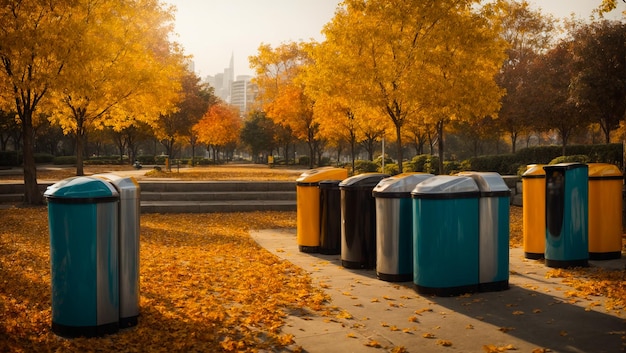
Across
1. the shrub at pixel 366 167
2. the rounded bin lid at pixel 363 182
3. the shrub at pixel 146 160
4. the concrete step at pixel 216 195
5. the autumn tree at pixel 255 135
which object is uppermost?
the autumn tree at pixel 255 135

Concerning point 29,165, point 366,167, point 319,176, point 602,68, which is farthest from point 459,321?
point 366,167

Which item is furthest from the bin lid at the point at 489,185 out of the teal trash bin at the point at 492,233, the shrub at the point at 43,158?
the shrub at the point at 43,158

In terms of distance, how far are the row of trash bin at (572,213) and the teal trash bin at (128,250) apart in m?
5.77

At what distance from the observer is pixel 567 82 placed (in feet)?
102

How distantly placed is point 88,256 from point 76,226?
295 millimetres

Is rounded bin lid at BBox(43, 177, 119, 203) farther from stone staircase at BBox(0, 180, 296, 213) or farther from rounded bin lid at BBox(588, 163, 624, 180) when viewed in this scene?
stone staircase at BBox(0, 180, 296, 213)

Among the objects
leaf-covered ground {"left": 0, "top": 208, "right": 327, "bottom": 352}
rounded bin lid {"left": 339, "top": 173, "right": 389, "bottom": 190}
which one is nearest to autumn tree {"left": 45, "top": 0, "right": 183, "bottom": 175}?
leaf-covered ground {"left": 0, "top": 208, "right": 327, "bottom": 352}

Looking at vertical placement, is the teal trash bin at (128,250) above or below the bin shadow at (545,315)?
above

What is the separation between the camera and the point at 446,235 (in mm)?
6121

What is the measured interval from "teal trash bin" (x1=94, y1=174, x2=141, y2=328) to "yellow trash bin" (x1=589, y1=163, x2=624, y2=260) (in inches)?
274

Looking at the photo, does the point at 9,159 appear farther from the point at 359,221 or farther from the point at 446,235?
the point at 446,235

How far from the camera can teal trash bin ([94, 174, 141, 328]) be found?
16.9 feet

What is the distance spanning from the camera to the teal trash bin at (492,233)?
253 inches

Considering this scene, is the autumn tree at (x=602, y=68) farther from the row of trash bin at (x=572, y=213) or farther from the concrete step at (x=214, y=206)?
the row of trash bin at (x=572, y=213)
